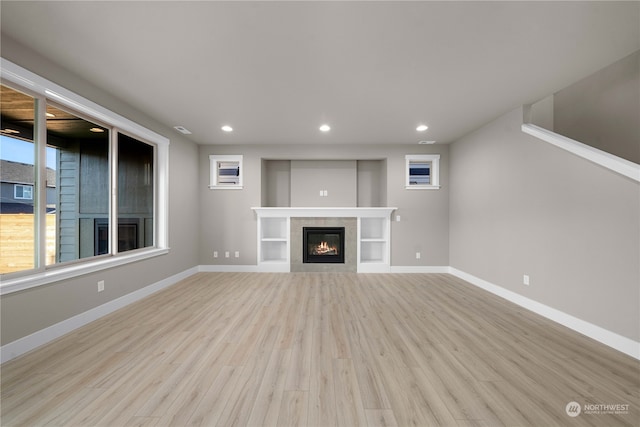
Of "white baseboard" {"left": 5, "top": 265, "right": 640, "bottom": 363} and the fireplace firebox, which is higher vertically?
the fireplace firebox

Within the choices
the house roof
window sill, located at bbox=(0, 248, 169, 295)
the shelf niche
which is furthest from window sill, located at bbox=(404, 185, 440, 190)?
the house roof

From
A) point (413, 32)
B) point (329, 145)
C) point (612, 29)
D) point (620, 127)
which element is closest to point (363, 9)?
point (413, 32)

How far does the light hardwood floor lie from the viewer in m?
1.47

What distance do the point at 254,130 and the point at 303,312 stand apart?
3.09 metres

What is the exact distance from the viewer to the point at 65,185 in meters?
2.61

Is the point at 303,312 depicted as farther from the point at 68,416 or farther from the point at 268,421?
the point at 68,416

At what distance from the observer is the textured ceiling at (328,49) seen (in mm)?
1726

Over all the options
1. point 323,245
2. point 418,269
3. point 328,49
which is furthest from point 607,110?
point 323,245

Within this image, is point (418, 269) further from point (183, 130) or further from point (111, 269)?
point (183, 130)

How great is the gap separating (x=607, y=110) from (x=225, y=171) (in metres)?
6.18

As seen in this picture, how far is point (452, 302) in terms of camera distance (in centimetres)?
336

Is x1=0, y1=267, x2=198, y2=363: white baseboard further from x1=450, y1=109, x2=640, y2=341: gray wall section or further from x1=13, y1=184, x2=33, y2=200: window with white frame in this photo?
x1=450, y1=109, x2=640, y2=341: gray wall section

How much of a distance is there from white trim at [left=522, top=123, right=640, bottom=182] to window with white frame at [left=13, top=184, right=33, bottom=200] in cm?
538

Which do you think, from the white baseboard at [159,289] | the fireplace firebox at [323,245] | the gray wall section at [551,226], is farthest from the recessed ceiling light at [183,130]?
the gray wall section at [551,226]
